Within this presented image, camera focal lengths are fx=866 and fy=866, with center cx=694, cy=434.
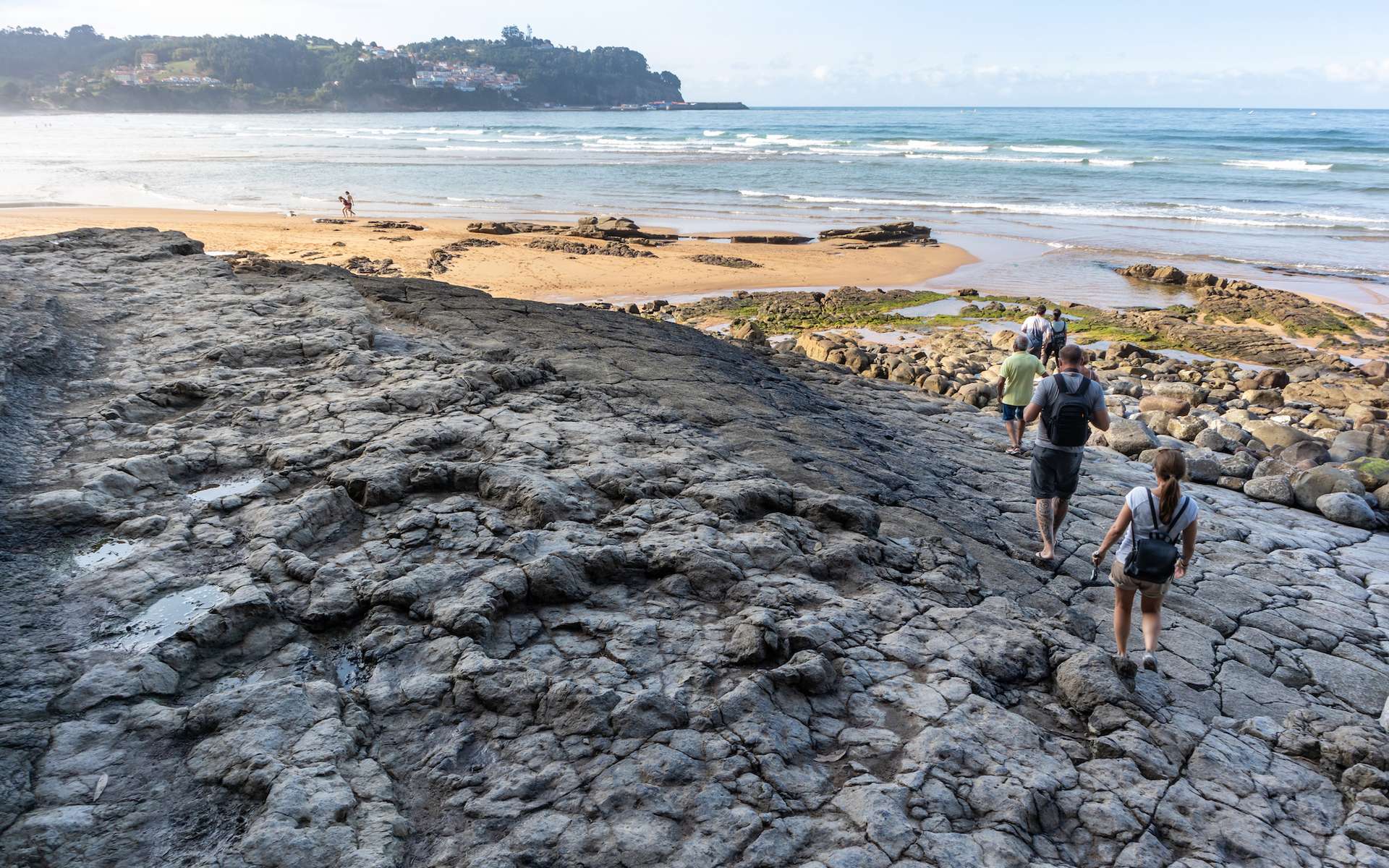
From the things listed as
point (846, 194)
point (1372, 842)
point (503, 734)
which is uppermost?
point (846, 194)

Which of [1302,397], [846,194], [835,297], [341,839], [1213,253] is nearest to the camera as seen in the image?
[341,839]

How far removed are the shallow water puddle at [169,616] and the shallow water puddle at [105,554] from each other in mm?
522

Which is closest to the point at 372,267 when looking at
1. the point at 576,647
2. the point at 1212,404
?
the point at 1212,404

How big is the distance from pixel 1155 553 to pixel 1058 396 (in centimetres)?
160

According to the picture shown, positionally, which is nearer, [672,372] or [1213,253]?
[672,372]

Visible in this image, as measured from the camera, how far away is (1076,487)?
22.5ft

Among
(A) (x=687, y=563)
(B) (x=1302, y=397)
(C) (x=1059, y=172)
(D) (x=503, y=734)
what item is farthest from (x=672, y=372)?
(C) (x=1059, y=172)

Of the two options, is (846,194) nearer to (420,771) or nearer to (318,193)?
(318,193)

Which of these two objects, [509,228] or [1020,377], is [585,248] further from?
[1020,377]

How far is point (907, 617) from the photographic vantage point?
4.69 m

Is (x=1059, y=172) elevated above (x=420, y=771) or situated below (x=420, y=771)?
above

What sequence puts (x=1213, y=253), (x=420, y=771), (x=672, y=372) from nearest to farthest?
(x=420, y=771) → (x=672, y=372) → (x=1213, y=253)

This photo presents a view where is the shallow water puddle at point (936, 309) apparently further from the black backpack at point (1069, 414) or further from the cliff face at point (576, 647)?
the black backpack at point (1069, 414)

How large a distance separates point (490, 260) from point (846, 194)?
20.3 meters
